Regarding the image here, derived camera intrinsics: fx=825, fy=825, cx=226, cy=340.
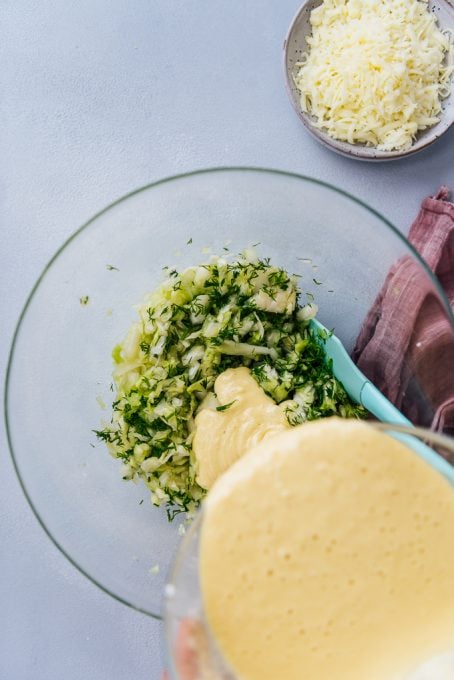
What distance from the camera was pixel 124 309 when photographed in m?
1.46

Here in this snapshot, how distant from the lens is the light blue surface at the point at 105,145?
5.11 feet

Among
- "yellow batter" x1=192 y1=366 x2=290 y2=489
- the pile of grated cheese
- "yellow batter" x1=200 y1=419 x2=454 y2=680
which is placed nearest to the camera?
"yellow batter" x1=200 y1=419 x2=454 y2=680

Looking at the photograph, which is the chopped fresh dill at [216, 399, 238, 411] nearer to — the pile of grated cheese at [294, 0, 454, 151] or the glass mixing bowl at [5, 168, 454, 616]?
the glass mixing bowl at [5, 168, 454, 616]

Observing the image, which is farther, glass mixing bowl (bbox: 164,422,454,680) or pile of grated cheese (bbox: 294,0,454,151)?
pile of grated cheese (bbox: 294,0,454,151)

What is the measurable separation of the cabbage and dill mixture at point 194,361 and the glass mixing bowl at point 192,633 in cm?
48

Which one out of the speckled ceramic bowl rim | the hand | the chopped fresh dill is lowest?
the hand

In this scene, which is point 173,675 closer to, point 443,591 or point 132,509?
point 443,591

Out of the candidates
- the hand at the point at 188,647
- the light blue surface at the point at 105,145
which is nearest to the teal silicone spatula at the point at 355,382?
the light blue surface at the point at 105,145

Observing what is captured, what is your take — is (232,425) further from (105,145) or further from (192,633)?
(105,145)

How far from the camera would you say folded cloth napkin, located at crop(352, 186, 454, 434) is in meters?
1.39

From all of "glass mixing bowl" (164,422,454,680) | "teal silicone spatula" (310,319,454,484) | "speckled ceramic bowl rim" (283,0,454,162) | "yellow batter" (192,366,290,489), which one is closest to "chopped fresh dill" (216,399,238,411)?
"yellow batter" (192,366,290,489)

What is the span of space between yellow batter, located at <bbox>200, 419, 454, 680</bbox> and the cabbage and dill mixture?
20.4 inches

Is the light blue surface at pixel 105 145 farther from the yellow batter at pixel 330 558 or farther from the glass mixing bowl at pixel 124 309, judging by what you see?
the yellow batter at pixel 330 558

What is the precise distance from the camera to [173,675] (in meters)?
0.90
